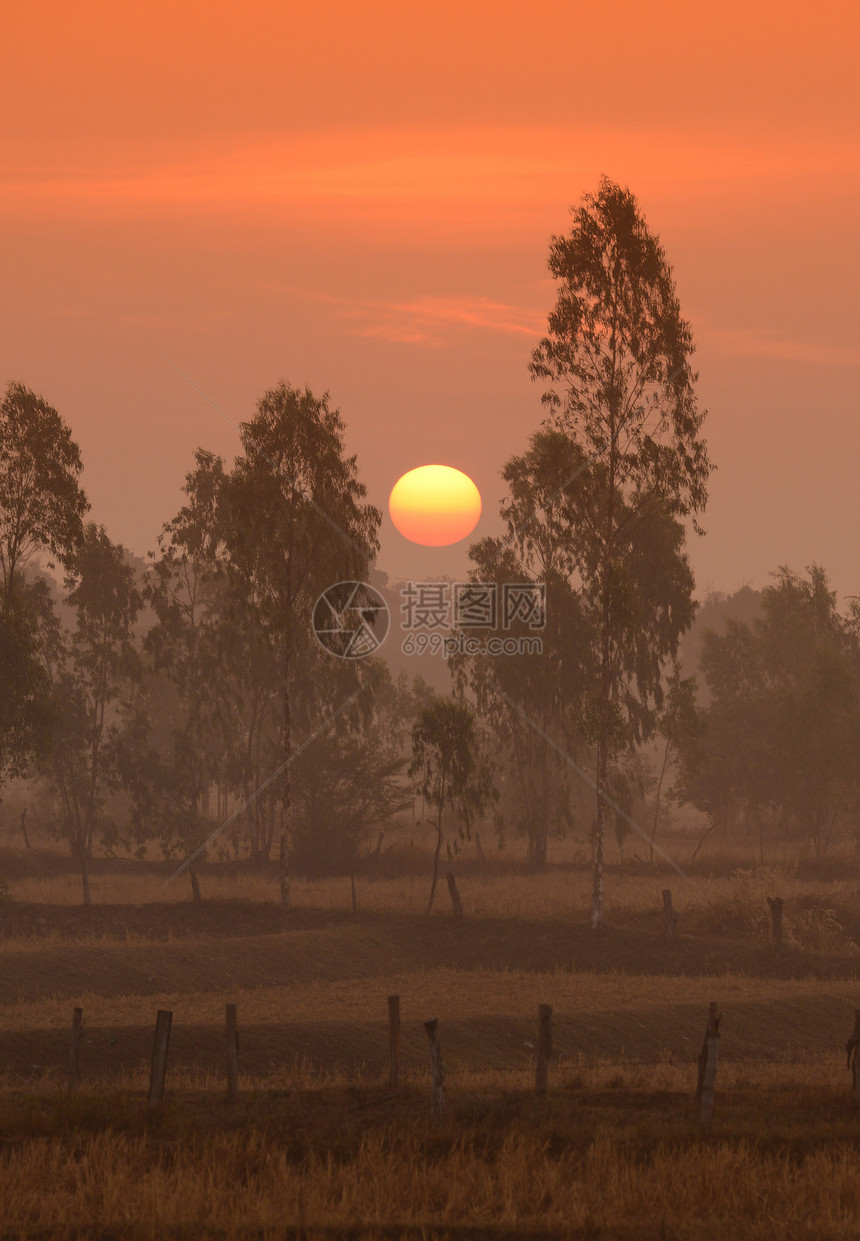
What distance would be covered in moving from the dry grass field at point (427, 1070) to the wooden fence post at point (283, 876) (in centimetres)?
43

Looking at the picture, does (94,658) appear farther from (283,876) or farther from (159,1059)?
(159,1059)

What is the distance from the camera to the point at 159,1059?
1505 centimetres

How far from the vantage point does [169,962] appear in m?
28.2

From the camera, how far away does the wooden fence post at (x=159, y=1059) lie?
49.3 feet

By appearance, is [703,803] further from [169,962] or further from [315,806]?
[169,962]

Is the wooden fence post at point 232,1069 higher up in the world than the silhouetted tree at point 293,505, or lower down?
lower down

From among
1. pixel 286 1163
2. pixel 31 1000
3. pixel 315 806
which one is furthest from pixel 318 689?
pixel 286 1163

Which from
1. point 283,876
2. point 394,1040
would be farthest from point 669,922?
point 394,1040

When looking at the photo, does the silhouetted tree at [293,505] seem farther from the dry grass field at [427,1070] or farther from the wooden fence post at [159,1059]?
the wooden fence post at [159,1059]

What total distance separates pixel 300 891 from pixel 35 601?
15257mm

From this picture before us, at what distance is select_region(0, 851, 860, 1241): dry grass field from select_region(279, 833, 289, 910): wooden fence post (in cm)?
43

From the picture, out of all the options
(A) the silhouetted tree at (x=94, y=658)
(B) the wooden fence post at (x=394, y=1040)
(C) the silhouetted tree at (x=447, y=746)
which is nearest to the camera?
(B) the wooden fence post at (x=394, y=1040)

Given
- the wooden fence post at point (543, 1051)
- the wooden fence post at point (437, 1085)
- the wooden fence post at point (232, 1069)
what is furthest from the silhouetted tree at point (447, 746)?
the wooden fence post at point (437, 1085)

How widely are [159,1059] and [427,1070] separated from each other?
552 cm
